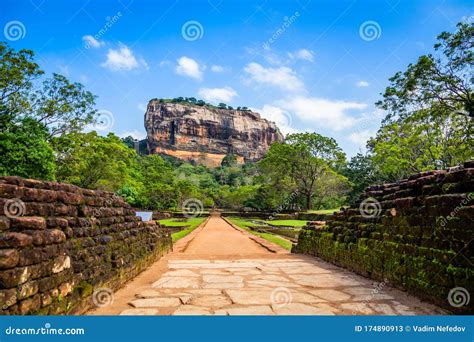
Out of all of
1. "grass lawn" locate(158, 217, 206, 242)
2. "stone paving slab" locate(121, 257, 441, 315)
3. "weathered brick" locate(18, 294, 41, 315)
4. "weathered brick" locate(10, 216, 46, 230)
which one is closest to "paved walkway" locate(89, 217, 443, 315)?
"stone paving slab" locate(121, 257, 441, 315)

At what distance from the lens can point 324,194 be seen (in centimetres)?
4250

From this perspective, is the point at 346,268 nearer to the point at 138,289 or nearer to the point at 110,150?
the point at 138,289

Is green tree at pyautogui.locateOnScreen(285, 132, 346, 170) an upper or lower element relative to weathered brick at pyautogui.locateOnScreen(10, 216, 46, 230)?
upper

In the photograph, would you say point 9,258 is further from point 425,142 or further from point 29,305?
point 425,142

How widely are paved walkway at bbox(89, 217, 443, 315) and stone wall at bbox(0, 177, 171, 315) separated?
0.38 m

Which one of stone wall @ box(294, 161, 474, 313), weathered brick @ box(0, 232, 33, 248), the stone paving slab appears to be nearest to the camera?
weathered brick @ box(0, 232, 33, 248)

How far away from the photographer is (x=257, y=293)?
4.62 m

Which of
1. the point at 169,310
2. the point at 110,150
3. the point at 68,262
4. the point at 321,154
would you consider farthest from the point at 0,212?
the point at 321,154

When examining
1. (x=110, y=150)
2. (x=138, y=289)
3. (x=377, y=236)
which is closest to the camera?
(x=138, y=289)

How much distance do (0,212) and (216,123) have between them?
153m

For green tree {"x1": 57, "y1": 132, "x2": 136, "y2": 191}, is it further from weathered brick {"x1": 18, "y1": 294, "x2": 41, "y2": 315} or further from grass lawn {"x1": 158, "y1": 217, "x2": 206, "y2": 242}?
weathered brick {"x1": 18, "y1": 294, "x2": 41, "y2": 315}

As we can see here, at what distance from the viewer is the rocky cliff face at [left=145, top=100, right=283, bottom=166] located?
146 metres

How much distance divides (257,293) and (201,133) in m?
148

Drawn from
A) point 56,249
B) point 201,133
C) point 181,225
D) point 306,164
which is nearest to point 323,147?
point 306,164
